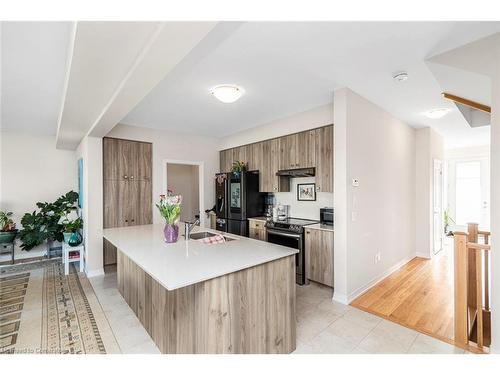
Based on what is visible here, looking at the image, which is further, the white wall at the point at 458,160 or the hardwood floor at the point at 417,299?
the white wall at the point at 458,160

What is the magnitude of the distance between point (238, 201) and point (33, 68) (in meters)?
3.16

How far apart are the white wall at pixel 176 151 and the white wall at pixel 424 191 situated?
160 inches

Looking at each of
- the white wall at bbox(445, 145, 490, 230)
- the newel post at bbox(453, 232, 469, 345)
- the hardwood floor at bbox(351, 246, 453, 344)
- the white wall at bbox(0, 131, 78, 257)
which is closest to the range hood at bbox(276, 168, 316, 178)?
the hardwood floor at bbox(351, 246, 453, 344)

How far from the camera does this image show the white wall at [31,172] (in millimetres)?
4488

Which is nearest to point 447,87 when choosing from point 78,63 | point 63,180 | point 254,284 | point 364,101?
point 364,101

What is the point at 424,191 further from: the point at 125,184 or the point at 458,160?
the point at 125,184

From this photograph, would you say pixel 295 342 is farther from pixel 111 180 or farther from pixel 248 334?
pixel 111 180

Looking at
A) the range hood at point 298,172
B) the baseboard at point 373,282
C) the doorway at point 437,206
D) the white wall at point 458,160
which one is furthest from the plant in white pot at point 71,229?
the white wall at point 458,160

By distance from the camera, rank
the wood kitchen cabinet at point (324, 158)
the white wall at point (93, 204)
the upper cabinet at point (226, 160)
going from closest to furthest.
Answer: the wood kitchen cabinet at point (324, 158)
the white wall at point (93, 204)
the upper cabinet at point (226, 160)

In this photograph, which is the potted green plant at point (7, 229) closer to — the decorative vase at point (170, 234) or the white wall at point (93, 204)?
the white wall at point (93, 204)

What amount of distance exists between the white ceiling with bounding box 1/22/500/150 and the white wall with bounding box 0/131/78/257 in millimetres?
1048

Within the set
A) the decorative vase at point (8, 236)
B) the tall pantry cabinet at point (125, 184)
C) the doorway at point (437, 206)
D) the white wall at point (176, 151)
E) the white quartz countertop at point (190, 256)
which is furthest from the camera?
the doorway at point (437, 206)

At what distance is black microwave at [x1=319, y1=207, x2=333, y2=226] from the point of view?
3.50 m

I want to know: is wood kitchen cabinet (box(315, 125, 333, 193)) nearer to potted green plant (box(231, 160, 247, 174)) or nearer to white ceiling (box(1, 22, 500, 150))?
white ceiling (box(1, 22, 500, 150))
